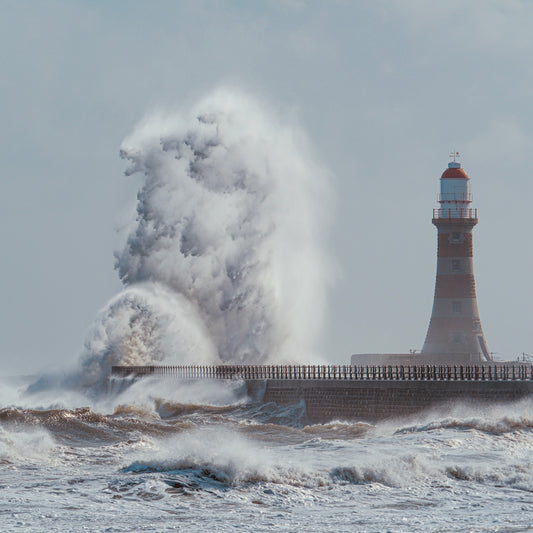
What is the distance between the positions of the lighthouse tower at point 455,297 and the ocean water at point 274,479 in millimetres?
17695

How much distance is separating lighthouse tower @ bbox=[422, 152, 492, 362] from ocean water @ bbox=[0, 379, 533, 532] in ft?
58.1

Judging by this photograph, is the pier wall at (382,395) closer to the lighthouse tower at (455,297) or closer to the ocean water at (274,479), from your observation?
the ocean water at (274,479)

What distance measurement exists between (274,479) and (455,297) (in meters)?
29.8

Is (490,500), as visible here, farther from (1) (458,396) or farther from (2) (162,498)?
(1) (458,396)

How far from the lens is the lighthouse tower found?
4812cm

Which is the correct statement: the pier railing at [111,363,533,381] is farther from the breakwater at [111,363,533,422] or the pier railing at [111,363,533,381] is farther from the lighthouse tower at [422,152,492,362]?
the lighthouse tower at [422,152,492,362]

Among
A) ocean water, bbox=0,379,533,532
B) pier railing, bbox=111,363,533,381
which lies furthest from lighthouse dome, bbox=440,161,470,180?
ocean water, bbox=0,379,533,532

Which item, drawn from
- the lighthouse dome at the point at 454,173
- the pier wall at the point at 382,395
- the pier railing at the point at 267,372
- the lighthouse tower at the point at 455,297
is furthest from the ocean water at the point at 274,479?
the lighthouse dome at the point at 454,173

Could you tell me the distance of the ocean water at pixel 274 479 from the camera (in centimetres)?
1677

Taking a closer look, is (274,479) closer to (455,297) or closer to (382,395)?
(382,395)

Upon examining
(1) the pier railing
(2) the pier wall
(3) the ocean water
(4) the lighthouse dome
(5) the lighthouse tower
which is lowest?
(3) the ocean water

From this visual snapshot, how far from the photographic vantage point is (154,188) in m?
53.2

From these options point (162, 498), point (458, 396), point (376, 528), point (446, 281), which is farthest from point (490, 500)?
point (446, 281)

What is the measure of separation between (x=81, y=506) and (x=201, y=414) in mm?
21615
